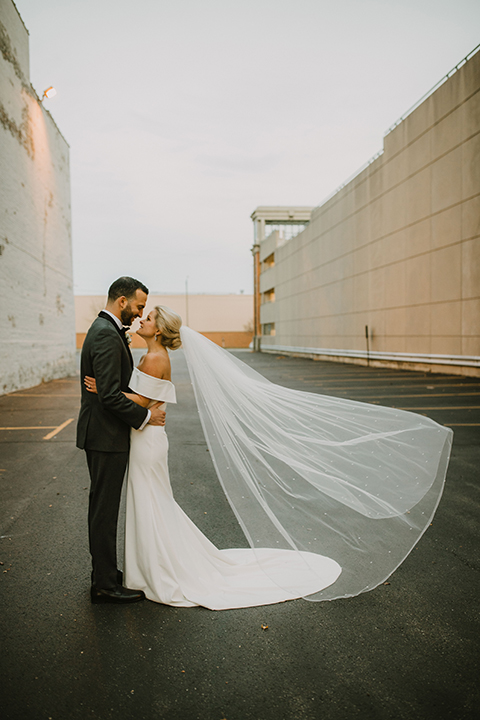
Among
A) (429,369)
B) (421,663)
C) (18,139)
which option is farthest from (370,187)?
(421,663)

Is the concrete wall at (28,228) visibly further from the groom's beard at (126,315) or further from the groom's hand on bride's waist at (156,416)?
the groom's hand on bride's waist at (156,416)

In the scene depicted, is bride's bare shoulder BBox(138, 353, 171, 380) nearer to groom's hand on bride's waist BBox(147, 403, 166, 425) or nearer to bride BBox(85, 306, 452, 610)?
bride BBox(85, 306, 452, 610)

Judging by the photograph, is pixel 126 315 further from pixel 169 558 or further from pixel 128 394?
pixel 169 558

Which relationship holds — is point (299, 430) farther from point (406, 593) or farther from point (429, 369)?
point (429, 369)

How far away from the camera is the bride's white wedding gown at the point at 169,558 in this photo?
3.00 meters

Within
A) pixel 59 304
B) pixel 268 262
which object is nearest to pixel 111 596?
pixel 59 304

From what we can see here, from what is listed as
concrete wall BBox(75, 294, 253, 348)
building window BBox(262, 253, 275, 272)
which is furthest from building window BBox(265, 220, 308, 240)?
concrete wall BBox(75, 294, 253, 348)

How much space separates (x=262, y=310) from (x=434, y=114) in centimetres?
3279

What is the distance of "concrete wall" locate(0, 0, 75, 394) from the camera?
13.7 m

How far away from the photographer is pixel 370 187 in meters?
23.6

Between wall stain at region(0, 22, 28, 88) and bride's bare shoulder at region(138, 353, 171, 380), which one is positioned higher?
wall stain at region(0, 22, 28, 88)

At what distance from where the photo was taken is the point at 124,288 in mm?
3119

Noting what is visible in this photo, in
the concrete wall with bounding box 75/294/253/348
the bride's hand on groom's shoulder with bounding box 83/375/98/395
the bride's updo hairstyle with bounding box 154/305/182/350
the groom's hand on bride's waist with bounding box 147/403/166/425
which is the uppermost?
the concrete wall with bounding box 75/294/253/348

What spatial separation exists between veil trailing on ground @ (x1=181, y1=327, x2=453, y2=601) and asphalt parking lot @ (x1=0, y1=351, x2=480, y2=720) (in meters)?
0.33
